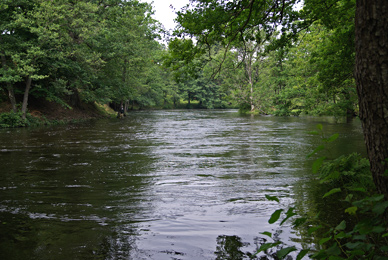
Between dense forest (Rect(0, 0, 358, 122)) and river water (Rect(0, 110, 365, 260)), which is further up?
dense forest (Rect(0, 0, 358, 122))

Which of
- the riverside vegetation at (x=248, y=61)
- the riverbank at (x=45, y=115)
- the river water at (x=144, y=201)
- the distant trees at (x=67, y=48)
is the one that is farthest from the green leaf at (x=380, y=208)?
the riverbank at (x=45, y=115)

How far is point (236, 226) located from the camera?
502 cm

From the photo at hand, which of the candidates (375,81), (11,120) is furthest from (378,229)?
(11,120)

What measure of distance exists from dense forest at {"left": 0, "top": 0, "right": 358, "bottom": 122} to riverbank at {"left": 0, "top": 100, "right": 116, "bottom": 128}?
0.79 meters

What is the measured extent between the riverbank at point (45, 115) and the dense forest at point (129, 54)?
31.1 inches

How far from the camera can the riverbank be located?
23.2m

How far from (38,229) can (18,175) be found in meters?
4.35

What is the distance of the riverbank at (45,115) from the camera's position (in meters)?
23.2

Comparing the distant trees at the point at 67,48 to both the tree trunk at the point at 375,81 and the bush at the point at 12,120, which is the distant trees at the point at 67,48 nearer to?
the bush at the point at 12,120

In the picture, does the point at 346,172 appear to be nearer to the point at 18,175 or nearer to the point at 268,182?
the point at 268,182

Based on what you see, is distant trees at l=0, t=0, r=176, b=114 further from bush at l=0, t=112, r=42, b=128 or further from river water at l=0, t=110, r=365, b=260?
river water at l=0, t=110, r=365, b=260

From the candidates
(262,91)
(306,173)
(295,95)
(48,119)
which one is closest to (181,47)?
(306,173)

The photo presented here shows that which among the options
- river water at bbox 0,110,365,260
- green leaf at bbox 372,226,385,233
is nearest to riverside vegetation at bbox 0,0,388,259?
green leaf at bbox 372,226,385,233

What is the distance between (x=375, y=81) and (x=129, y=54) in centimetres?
3537
